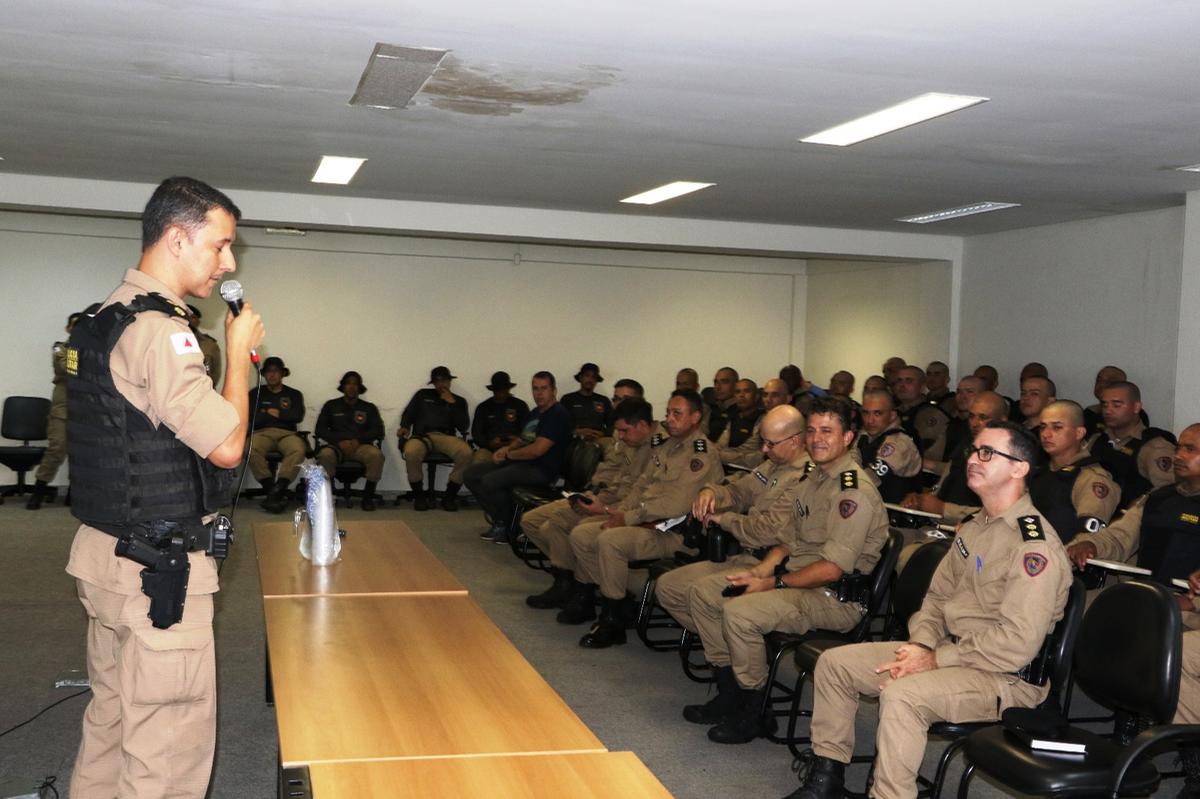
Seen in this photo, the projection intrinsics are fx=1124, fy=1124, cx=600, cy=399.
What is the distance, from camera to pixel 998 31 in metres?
3.57

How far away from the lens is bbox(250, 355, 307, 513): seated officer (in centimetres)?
984

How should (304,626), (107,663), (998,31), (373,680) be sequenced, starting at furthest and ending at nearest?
(998,31), (304,626), (373,680), (107,663)

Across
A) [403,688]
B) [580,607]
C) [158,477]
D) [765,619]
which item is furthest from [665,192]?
[158,477]

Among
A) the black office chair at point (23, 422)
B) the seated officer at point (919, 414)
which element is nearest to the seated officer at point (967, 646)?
the seated officer at point (919, 414)

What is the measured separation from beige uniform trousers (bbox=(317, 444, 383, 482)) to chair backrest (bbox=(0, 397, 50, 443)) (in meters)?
2.42

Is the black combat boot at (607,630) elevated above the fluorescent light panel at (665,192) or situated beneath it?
situated beneath

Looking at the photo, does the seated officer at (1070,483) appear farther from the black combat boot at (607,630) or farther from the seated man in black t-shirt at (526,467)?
the seated man in black t-shirt at (526,467)

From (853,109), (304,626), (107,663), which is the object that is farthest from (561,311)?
(107,663)

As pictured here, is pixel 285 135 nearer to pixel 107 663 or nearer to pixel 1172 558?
pixel 107 663

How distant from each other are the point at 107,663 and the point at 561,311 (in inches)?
366

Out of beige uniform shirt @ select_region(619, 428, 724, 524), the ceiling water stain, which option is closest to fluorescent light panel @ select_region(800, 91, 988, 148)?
the ceiling water stain

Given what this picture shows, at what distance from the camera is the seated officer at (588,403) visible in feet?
35.3

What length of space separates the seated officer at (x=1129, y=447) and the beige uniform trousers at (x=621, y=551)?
249 cm

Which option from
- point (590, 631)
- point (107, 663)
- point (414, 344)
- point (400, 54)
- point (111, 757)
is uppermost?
point (400, 54)
